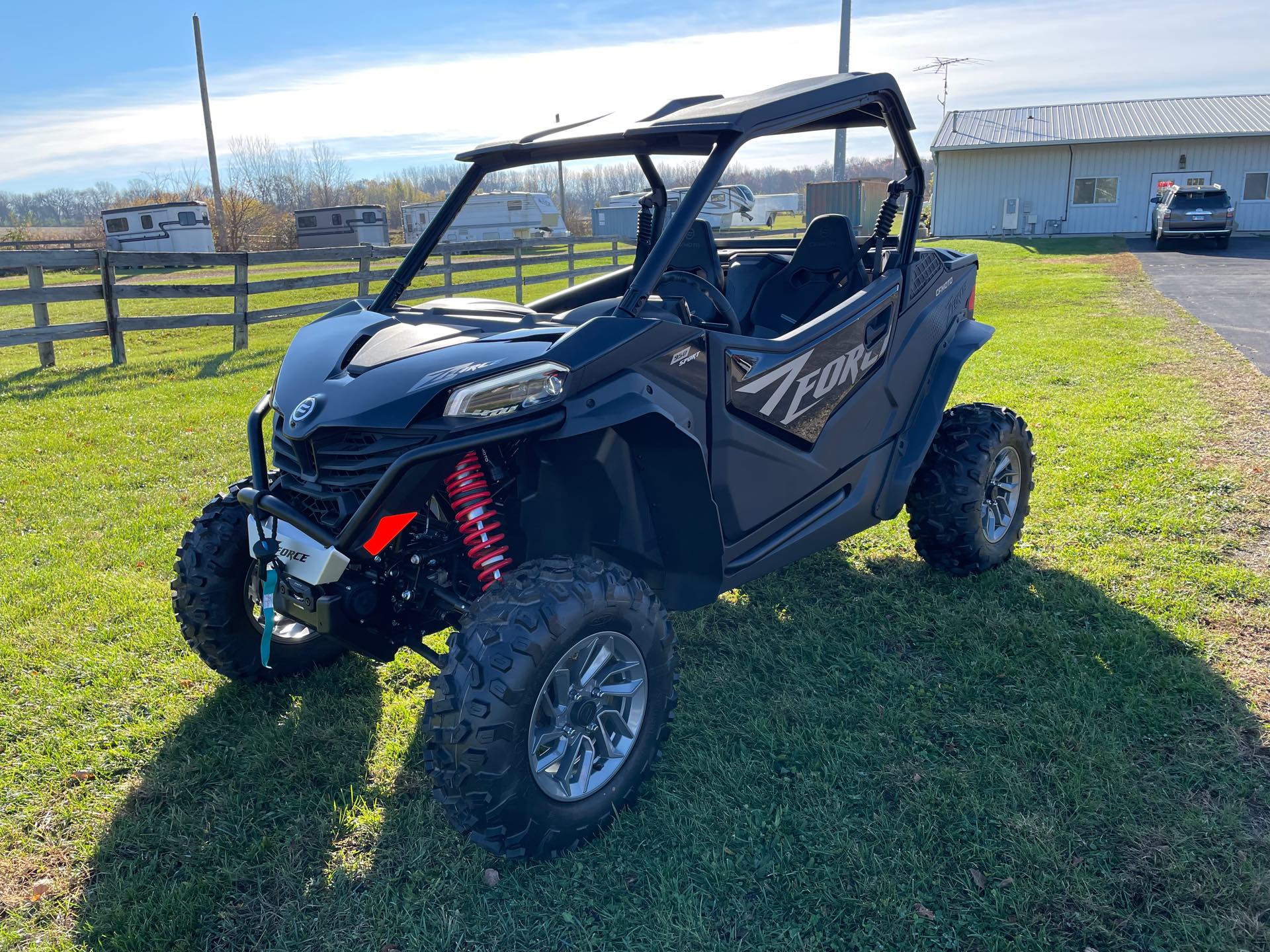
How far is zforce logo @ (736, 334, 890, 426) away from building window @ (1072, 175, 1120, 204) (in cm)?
3675

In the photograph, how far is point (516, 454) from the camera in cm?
287

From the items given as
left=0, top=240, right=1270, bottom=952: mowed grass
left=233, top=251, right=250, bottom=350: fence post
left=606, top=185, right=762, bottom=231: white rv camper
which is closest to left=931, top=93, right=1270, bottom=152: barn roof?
left=606, top=185, right=762, bottom=231: white rv camper

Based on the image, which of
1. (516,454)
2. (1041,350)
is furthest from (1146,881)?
(1041,350)

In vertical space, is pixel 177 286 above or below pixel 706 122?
below

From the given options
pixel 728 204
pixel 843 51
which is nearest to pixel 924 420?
pixel 843 51

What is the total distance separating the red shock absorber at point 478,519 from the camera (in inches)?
107

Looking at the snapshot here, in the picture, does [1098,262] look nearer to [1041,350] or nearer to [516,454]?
[1041,350]

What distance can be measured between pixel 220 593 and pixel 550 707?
56.6 inches

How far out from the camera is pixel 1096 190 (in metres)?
35.0

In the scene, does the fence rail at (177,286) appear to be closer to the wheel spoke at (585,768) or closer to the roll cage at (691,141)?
the roll cage at (691,141)

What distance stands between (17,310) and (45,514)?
1829 centimetres

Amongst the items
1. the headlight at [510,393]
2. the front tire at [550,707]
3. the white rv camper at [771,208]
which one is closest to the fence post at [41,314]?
the headlight at [510,393]

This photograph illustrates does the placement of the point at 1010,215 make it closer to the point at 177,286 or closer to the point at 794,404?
the point at 177,286

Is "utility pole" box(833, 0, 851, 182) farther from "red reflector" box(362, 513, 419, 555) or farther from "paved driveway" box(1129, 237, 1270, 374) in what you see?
"red reflector" box(362, 513, 419, 555)
